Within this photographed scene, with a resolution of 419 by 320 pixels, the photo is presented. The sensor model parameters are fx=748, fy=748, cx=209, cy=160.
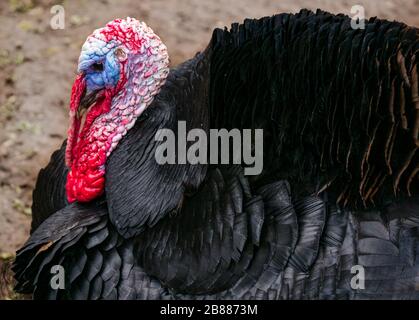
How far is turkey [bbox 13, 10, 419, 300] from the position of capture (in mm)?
2771

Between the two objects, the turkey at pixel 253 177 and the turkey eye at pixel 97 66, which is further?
the turkey eye at pixel 97 66

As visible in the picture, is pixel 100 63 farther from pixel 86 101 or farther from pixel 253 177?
pixel 253 177

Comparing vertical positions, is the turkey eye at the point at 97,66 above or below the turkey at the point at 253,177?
above

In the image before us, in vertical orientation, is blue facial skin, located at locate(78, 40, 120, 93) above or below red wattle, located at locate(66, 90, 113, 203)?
above

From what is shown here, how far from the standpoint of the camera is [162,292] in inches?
112

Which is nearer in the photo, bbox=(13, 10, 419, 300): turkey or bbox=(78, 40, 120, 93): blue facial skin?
bbox=(13, 10, 419, 300): turkey

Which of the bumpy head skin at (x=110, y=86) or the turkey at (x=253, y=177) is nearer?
the turkey at (x=253, y=177)

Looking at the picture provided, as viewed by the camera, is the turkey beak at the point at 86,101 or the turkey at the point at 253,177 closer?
the turkey at the point at 253,177

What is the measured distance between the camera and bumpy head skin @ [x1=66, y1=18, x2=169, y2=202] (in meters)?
3.02

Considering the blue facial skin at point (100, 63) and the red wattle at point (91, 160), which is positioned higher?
the blue facial skin at point (100, 63)

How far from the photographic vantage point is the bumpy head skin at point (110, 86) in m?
3.02

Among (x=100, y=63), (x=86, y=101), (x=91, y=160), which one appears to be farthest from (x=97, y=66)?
(x=91, y=160)

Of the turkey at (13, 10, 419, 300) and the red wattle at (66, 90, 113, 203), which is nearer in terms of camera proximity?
the turkey at (13, 10, 419, 300)
